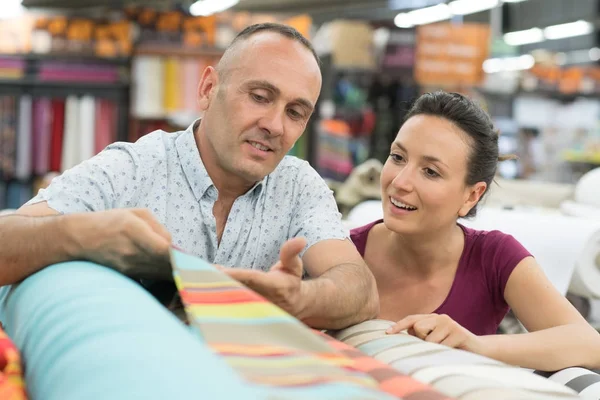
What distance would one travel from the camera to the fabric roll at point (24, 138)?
19.9ft

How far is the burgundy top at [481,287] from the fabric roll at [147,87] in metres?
4.53

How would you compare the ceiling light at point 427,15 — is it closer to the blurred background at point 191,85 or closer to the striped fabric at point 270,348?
the blurred background at point 191,85

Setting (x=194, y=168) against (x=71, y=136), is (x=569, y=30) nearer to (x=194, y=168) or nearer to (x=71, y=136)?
(x=71, y=136)

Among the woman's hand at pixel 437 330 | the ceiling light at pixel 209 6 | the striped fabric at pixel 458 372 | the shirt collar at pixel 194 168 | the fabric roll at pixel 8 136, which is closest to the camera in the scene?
the striped fabric at pixel 458 372

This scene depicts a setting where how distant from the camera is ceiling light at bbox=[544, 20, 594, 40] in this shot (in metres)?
17.2

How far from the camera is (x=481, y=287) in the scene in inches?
85.0

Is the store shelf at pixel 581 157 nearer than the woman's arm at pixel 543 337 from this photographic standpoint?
No

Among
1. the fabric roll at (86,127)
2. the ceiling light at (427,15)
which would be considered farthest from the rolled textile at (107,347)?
the ceiling light at (427,15)

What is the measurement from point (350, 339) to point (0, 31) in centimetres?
567

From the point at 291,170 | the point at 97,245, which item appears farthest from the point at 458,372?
the point at 291,170

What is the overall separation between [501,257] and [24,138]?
16.0 feet

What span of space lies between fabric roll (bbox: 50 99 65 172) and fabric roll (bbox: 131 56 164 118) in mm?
576

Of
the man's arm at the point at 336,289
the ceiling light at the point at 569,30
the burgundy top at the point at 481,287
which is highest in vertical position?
the ceiling light at the point at 569,30

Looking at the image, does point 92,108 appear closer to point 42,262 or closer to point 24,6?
point 24,6
